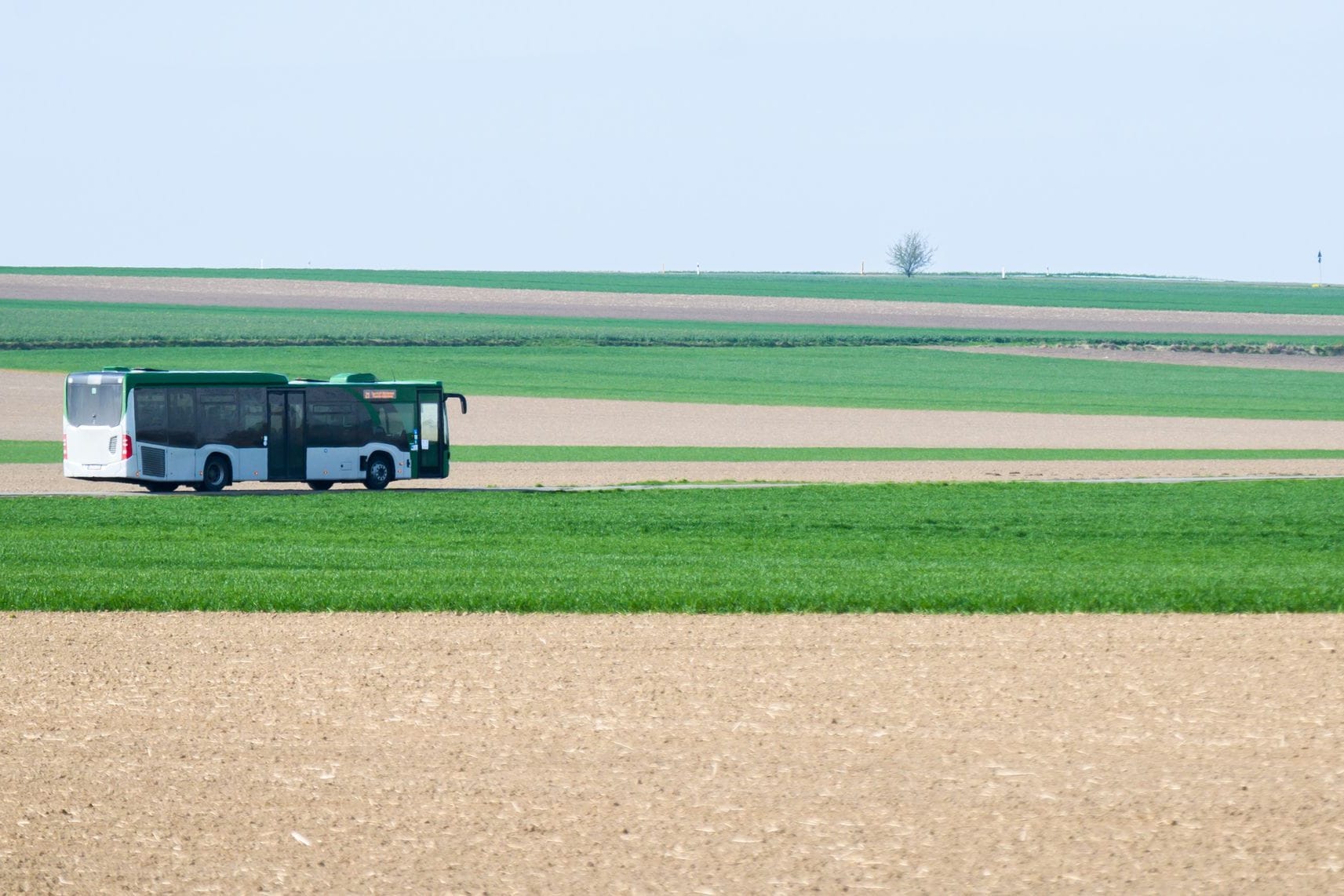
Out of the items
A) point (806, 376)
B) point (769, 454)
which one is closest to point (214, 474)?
point (769, 454)

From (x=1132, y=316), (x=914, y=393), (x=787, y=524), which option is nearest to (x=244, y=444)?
(x=787, y=524)

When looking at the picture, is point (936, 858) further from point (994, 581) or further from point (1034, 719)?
point (994, 581)

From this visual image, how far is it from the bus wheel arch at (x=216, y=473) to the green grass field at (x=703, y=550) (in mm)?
2655

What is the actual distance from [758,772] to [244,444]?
1202 inches

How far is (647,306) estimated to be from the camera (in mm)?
119562

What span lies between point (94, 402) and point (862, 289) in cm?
11491

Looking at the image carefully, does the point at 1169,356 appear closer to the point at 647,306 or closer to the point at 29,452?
the point at 647,306

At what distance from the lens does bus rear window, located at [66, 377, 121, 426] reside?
3928 centimetres

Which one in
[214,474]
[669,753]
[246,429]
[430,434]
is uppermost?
[246,429]

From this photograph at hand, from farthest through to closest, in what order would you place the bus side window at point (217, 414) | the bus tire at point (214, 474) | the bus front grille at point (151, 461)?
the bus tire at point (214, 474)
the bus side window at point (217, 414)
the bus front grille at point (151, 461)

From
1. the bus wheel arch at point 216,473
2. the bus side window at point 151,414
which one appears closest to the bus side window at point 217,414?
the bus wheel arch at point 216,473

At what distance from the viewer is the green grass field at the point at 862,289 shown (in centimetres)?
13400

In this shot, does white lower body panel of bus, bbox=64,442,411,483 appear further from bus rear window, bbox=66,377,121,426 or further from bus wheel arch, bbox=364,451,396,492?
bus rear window, bbox=66,377,121,426

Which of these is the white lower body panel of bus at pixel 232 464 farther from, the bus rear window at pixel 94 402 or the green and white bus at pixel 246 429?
the bus rear window at pixel 94 402
